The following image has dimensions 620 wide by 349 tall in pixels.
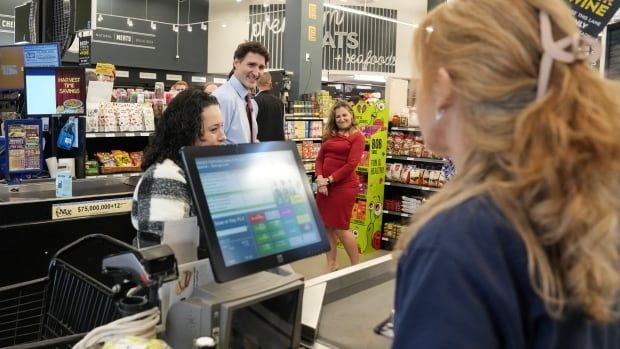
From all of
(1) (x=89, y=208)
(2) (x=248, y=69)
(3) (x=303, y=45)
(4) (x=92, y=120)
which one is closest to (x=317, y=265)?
(2) (x=248, y=69)

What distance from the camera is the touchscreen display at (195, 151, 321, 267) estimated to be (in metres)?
1.24

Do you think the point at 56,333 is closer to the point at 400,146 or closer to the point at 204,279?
the point at 204,279

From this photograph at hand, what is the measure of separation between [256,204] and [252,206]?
0.05ft

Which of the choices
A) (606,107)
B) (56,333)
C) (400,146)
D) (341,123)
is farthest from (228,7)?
(606,107)

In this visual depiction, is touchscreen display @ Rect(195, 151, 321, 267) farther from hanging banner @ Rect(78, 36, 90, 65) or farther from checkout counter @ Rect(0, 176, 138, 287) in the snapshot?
hanging banner @ Rect(78, 36, 90, 65)

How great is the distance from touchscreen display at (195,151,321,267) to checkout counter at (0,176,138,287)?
9.15 feet

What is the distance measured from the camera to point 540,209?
2.51ft

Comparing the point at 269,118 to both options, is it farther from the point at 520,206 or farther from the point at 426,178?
the point at 520,206

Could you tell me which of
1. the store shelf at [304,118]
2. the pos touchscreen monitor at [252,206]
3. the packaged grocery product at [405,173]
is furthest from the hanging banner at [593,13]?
the store shelf at [304,118]

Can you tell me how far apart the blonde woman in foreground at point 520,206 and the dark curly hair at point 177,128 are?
1862 mm

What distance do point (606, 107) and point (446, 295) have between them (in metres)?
0.36

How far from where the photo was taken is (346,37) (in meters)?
14.8

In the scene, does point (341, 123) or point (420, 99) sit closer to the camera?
point (420, 99)

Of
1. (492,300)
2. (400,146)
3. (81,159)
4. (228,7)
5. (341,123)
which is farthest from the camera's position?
(228,7)
